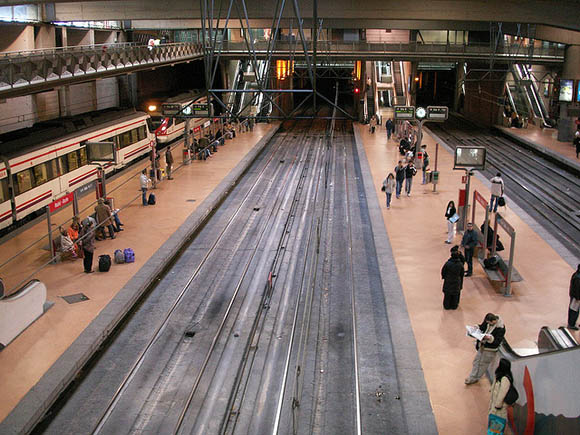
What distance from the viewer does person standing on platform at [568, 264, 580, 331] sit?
456 inches

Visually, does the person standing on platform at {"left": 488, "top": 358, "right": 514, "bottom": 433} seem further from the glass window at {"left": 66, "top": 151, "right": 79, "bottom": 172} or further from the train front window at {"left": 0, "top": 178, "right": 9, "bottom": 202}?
the glass window at {"left": 66, "top": 151, "right": 79, "bottom": 172}

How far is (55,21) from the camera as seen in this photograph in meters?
32.4

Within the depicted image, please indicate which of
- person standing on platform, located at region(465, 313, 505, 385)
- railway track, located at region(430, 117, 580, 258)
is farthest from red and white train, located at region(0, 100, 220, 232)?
railway track, located at region(430, 117, 580, 258)

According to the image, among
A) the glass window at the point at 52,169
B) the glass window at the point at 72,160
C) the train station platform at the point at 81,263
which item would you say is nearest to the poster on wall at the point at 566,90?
the train station platform at the point at 81,263

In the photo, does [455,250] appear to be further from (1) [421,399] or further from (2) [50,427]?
(2) [50,427]

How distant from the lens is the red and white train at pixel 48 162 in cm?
1864

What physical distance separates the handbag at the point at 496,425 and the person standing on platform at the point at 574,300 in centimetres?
426

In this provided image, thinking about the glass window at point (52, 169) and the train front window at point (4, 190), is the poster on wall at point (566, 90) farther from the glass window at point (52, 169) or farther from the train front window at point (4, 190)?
the train front window at point (4, 190)

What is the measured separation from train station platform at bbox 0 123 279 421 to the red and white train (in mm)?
719

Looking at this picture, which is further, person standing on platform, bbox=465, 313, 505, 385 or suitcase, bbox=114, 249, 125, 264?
suitcase, bbox=114, 249, 125, 264

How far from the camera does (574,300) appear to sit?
38.4 ft

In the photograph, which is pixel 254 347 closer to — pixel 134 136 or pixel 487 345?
pixel 487 345

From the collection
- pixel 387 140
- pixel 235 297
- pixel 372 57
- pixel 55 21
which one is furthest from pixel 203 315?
pixel 372 57

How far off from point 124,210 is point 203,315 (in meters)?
8.93
